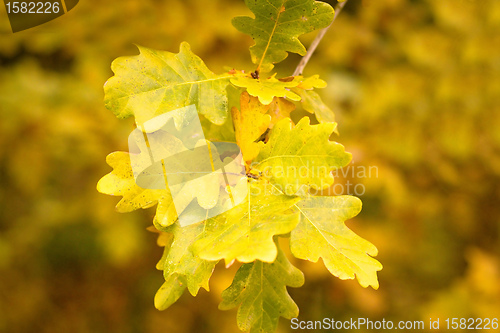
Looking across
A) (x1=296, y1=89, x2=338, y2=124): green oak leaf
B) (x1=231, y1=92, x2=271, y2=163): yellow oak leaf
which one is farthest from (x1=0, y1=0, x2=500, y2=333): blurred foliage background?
(x1=231, y1=92, x2=271, y2=163): yellow oak leaf

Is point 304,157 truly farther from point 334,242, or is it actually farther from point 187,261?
point 187,261

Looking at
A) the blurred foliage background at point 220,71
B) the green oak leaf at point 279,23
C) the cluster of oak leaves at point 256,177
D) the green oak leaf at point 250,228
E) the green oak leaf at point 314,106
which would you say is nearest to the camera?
the green oak leaf at point 250,228

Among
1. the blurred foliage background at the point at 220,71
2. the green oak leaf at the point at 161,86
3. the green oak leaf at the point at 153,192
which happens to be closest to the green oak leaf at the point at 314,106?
the green oak leaf at the point at 161,86

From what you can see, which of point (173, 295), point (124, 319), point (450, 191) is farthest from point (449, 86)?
point (124, 319)

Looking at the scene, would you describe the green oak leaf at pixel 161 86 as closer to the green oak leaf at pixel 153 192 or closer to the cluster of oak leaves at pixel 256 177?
the cluster of oak leaves at pixel 256 177

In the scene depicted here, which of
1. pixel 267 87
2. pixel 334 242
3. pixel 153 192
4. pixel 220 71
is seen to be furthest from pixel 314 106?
pixel 220 71

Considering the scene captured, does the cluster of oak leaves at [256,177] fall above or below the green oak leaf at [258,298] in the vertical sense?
above

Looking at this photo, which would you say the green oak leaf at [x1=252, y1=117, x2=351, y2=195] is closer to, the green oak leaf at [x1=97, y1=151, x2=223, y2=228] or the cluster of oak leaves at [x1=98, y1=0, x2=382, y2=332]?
the cluster of oak leaves at [x1=98, y1=0, x2=382, y2=332]

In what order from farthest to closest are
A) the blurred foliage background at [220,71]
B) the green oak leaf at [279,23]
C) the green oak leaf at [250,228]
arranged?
the blurred foliage background at [220,71], the green oak leaf at [279,23], the green oak leaf at [250,228]

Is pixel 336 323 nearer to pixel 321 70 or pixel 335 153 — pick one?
pixel 321 70
